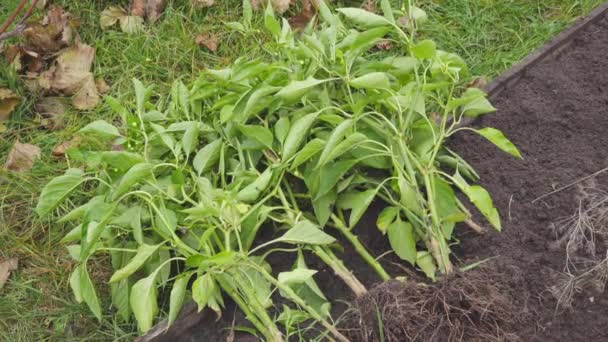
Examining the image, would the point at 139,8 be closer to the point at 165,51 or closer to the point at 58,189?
the point at 165,51

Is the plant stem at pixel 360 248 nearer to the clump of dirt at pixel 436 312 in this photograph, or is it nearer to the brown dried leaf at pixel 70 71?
the clump of dirt at pixel 436 312

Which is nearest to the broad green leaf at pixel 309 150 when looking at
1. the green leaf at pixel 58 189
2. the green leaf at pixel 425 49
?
the green leaf at pixel 425 49

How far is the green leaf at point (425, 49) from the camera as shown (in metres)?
1.78

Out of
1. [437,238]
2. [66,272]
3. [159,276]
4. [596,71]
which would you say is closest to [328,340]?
[437,238]

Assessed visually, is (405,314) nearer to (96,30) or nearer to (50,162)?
(50,162)

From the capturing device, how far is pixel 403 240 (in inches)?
69.6

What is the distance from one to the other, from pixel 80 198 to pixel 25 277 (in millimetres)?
334

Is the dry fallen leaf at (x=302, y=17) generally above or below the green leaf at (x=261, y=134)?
below

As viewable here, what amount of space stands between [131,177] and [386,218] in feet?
2.13

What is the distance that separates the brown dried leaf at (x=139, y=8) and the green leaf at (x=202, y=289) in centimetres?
187

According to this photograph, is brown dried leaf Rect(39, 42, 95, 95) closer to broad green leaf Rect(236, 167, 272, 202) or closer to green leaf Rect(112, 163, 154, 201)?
green leaf Rect(112, 163, 154, 201)

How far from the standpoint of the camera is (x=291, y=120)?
1.99 m

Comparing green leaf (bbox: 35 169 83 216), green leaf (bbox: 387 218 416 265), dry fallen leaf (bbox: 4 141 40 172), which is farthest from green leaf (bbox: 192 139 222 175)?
dry fallen leaf (bbox: 4 141 40 172)

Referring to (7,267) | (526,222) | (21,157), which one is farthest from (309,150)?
(21,157)
